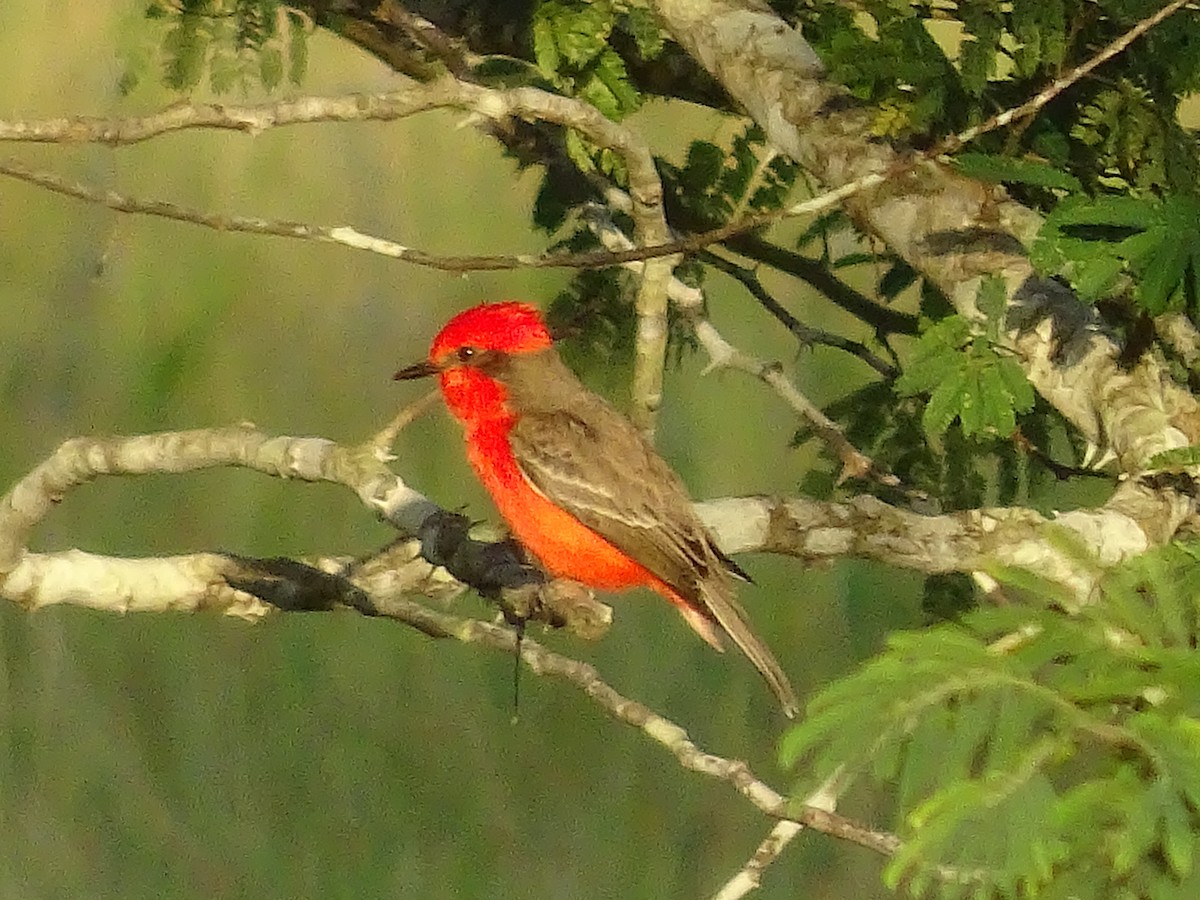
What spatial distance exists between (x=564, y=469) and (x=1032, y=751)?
0.99 m

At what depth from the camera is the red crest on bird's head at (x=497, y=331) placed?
5.44 feet

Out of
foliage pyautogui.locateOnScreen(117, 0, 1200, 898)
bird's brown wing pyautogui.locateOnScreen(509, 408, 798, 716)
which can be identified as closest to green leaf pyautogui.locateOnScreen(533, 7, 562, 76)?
foliage pyautogui.locateOnScreen(117, 0, 1200, 898)

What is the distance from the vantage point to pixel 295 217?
7.91 ft

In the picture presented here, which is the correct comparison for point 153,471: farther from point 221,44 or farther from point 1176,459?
point 1176,459

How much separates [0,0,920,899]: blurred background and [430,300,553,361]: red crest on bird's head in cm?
70

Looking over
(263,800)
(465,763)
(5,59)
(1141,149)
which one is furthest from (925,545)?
(5,59)

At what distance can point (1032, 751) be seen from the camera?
72 centimetres

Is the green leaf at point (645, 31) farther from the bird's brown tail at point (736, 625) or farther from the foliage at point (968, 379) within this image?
the bird's brown tail at point (736, 625)

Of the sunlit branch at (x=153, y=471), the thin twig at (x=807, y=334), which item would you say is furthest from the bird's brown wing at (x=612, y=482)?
the thin twig at (x=807, y=334)

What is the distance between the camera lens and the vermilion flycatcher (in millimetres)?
1650

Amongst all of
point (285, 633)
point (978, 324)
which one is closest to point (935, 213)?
point (978, 324)

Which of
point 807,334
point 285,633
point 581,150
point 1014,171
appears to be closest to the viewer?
point 1014,171

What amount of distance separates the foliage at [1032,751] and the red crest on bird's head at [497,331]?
928 mm

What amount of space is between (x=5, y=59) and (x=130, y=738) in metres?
1.10
